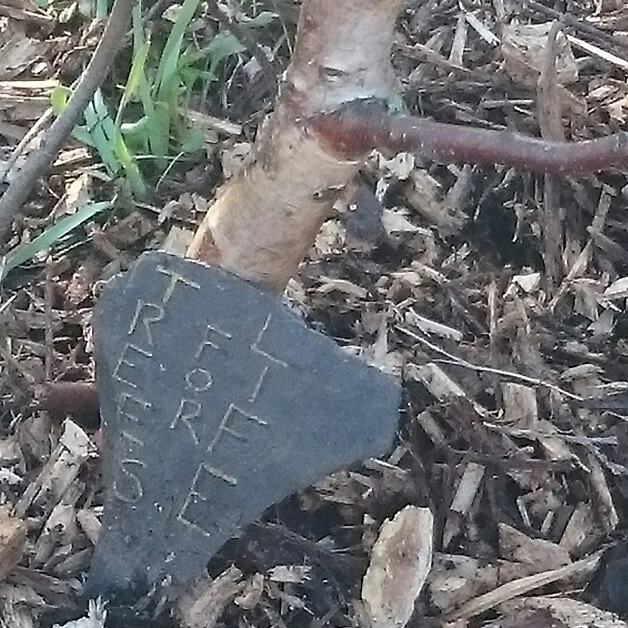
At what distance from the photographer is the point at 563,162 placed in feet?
2.36

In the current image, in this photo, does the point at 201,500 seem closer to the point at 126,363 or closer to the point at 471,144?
the point at 126,363

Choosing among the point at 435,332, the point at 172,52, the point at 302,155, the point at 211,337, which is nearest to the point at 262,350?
the point at 211,337

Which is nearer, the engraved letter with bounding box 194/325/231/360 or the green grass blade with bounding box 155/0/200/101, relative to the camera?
the engraved letter with bounding box 194/325/231/360

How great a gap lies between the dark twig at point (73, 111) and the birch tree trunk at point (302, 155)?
0.20 meters

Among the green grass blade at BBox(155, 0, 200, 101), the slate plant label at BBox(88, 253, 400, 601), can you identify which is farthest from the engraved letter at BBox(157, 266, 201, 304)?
the green grass blade at BBox(155, 0, 200, 101)

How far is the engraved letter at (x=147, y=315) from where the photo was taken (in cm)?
91

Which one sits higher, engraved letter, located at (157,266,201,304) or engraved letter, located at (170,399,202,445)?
engraved letter, located at (157,266,201,304)

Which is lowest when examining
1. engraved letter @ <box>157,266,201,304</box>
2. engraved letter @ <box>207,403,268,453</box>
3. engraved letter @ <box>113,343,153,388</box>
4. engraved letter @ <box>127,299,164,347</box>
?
engraved letter @ <box>207,403,268,453</box>

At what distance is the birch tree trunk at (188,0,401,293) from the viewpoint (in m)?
0.80

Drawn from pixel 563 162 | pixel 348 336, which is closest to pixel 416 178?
pixel 348 336

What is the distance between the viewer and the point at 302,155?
0.84m

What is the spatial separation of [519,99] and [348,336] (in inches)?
16.1

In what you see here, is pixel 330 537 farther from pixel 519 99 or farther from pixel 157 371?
pixel 519 99

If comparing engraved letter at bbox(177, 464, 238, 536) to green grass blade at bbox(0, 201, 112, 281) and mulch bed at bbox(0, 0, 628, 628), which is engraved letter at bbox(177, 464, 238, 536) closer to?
mulch bed at bbox(0, 0, 628, 628)
